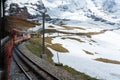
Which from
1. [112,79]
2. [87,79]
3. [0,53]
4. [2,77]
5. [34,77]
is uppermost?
[0,53]

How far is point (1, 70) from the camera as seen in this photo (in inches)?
241

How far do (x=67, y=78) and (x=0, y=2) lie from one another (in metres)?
20.9

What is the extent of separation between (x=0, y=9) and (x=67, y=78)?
68.2 feet

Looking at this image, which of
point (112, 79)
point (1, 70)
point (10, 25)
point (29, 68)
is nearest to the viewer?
point (1, 70)

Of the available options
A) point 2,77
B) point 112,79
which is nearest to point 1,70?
point 2,77

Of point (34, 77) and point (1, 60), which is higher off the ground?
point (1, 60)

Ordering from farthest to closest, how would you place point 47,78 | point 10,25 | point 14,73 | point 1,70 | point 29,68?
1. point 29,68
2. point 14,73
3. point 47,78
4. point 10,25
5. point 1,70

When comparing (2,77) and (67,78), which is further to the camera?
(67,78)

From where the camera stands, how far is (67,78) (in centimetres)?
2667

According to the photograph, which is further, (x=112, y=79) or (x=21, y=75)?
(x=112, y=79)

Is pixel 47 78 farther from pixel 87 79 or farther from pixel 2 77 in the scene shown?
pixel 2 77

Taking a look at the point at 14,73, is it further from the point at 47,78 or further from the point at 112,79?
the point at 112,79

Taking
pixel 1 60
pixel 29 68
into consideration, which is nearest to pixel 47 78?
pixel 29 68

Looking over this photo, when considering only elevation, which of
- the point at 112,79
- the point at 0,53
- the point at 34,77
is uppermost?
the point at 0,53
